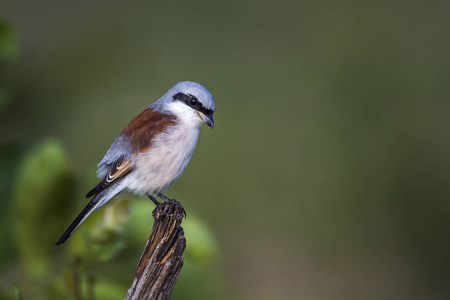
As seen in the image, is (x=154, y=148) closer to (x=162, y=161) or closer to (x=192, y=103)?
(x=162, y=161)

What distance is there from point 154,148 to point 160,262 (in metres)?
0.64

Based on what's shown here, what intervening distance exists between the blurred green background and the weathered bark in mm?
1473

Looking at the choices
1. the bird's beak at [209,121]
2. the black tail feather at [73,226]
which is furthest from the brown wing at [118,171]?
the bird's beak at [209,121]

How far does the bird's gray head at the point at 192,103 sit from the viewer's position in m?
1.89

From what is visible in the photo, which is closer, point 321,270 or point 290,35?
point 321,270

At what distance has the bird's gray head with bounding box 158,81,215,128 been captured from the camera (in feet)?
6.21

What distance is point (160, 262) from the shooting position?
129 cm

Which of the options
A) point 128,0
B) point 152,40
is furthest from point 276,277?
point 128,0

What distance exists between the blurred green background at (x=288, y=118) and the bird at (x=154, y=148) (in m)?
0.95

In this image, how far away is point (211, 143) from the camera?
532cm

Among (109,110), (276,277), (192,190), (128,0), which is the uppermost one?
(128,0)

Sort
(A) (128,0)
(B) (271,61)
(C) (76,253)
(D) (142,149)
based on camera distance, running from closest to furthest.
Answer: (C) (76,253), (D) (142,149), (B) (271,61), (A) (128,0)

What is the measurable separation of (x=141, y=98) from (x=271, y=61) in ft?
6.00

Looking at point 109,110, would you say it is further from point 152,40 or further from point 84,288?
point 84,288
